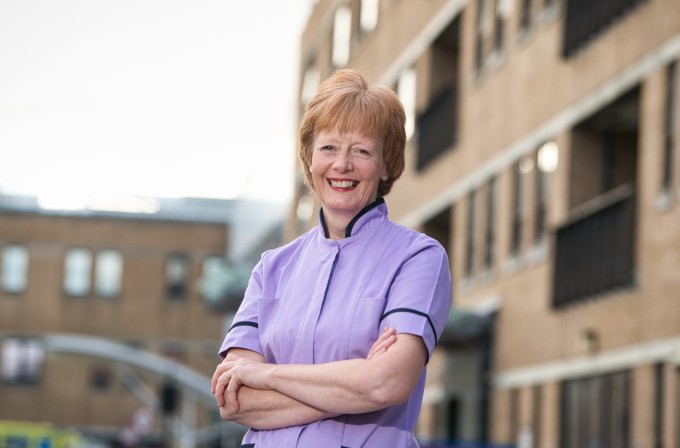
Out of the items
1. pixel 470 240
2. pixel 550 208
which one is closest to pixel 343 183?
pixel 550 208

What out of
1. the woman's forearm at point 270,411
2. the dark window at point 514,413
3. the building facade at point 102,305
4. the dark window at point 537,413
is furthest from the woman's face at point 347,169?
the building facade at point 102,305

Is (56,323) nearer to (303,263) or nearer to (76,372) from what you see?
(76,372)

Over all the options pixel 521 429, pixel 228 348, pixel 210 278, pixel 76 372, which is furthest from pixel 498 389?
pixel 76 372

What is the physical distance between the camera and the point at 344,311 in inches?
164

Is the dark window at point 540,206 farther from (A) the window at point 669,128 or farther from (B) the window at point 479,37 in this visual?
(A) the window at point 669,128

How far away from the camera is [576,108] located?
2420 cm

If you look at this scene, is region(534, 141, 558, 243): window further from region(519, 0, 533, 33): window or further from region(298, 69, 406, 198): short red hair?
region(298, 69, 406, 198): short red hair

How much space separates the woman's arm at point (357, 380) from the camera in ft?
13.2

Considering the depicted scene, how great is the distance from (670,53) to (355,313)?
54.5 feet

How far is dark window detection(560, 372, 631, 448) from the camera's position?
22141 mm

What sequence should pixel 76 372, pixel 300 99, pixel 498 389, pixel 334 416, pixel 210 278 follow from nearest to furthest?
pixel 334 416
pixel 498 389
pixel 210 278
pixel 300 99
pixel 76 372

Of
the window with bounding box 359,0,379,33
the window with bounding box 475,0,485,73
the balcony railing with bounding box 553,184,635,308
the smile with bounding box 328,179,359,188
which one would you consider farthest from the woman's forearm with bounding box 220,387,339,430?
the window with bounding box 359,0,379,33

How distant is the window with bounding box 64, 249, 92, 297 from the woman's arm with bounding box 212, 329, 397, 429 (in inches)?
2817

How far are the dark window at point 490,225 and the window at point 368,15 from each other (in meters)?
12.0
